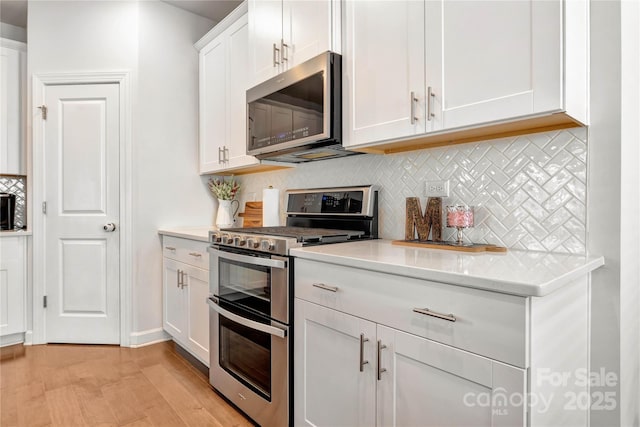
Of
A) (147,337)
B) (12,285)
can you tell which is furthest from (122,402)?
(12,285)

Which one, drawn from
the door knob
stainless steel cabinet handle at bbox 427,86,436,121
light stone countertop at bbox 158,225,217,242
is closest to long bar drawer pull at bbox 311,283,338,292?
stainless steel cabinet handle at bbox 427,86,436,121

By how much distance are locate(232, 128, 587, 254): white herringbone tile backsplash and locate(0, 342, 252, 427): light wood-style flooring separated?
1.43m

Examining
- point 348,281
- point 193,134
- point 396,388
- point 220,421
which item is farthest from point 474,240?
point 193,134

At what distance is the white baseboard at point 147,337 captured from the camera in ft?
9.66

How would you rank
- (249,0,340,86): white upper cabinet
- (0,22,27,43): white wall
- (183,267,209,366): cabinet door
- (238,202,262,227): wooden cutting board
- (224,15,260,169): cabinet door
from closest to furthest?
(249,0,340,86): white upper cabinet → (183,267,209,366): cabinet door → (224,15,260,169): cabinet door → (238,202,262,227): wooden cutting board → (0,22,27,43): white wall

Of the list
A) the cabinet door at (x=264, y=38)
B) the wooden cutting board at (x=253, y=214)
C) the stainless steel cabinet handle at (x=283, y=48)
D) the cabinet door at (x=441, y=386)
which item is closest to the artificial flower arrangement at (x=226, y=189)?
the wooden cutting board at (x=253, y=214)

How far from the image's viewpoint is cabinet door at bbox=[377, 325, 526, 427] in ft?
3.13

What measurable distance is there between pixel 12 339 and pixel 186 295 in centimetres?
161

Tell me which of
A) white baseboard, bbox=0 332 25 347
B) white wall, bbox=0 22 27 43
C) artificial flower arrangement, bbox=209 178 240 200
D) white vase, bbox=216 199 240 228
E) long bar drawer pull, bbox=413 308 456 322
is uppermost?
white wall, bbox=0 22 27 43

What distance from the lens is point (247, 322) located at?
71.5 inches

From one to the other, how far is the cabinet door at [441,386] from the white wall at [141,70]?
7.87ft

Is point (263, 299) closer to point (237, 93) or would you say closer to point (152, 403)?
point (152, 403)

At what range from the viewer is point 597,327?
1291 millimetres

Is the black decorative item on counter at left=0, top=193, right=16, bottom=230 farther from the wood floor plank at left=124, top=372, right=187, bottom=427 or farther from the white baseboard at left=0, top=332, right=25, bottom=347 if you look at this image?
→ the wood floor plank at left=124, top=372, right=187, bottom=427
